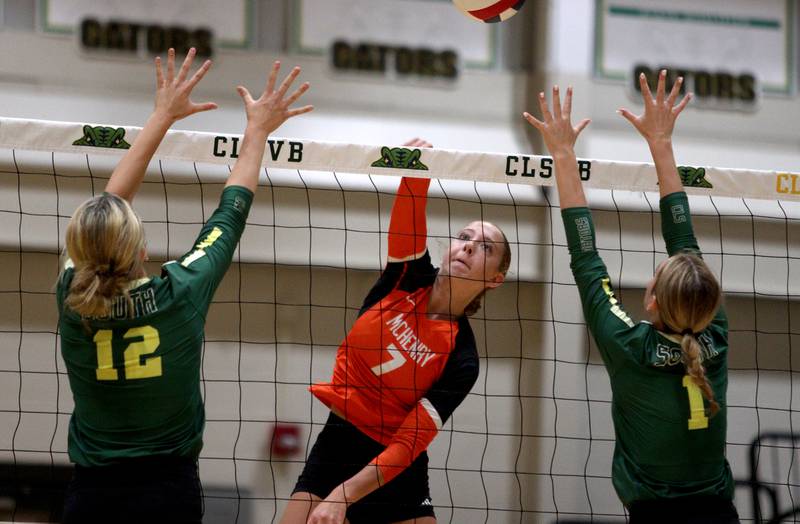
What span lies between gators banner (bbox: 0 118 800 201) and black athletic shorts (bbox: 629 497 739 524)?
1592mm

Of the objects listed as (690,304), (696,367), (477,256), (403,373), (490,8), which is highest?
(490,8)

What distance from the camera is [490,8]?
469cm

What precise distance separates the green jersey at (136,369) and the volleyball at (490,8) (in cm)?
235

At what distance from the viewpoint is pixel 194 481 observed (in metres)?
2.96

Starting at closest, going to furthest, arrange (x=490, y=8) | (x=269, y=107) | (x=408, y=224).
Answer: (x=269, y=107) < (x=408, y=224) < (x=490, y=8)

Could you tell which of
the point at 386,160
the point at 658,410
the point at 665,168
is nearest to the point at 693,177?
the point at 665,168

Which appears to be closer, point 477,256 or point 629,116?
point 629,116

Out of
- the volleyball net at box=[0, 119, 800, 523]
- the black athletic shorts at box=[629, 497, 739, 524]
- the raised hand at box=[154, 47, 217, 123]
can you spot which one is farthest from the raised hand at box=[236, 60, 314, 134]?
the volleyball net at box=[0, 119, 800, 523]

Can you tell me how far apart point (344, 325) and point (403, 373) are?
310 centimetres

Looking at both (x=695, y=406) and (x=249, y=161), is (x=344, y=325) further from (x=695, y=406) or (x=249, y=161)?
(x=695, y=406)

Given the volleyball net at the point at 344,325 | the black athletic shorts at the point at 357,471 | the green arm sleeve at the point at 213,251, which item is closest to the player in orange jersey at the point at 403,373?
the black athletic shorts at the point at 357,471

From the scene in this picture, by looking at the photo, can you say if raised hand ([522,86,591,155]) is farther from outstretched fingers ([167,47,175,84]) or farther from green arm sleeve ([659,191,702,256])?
outstretched fingers ([167,47,175,84])

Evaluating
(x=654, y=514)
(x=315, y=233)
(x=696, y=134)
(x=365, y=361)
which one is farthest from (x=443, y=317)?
(x=696, y=134)

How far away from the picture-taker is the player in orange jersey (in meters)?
3.95
